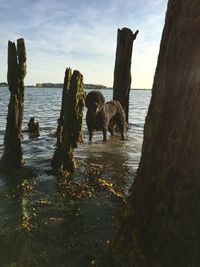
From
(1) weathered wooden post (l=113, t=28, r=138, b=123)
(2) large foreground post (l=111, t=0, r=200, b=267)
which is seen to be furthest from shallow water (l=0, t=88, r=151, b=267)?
(1) weathered wooden post (l=113, t=28, r=138, b=123)

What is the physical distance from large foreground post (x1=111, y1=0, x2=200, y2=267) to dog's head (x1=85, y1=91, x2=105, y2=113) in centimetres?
820

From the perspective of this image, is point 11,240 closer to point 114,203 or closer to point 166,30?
A: point 114,203

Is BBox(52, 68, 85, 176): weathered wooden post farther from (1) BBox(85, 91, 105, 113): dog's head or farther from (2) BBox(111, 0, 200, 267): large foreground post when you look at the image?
(2) BBox(111, 0, 200, 267): large foreground post

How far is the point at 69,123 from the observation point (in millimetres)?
7754

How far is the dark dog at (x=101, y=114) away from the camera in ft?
38.2

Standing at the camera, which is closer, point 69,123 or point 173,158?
point 173,158

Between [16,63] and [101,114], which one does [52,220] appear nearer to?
[16,63]

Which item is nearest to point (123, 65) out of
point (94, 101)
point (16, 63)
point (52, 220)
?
point (94, 101)

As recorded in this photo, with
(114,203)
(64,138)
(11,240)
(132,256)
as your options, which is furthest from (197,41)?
(64,138)

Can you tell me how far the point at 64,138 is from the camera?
7.84 metres

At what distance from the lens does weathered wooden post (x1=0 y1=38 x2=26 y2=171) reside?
7.25 m

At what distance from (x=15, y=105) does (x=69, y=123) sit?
4.07 ft

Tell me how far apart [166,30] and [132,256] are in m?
2.19

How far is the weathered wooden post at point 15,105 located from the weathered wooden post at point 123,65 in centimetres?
833
